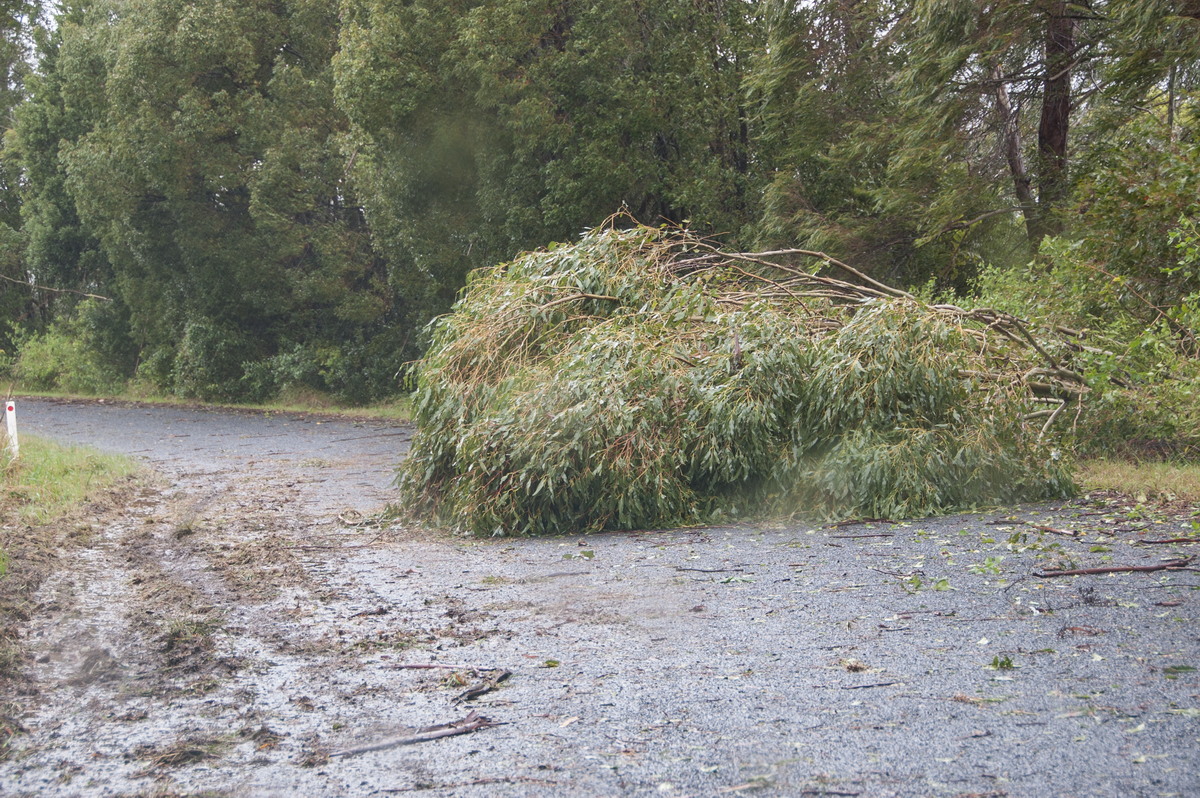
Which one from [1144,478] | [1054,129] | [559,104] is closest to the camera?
[1144,478]

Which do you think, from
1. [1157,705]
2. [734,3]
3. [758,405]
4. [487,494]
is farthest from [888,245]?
[1157,705]

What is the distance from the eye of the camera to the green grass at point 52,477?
33.0ft

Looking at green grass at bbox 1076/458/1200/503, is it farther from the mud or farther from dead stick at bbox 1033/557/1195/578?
dead stick at bbox 1033/557/1195/578

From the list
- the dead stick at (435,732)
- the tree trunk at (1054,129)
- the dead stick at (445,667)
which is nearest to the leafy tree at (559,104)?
the tree trunk at (1054,129)

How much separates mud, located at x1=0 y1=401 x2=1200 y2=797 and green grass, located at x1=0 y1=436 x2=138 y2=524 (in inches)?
71.9

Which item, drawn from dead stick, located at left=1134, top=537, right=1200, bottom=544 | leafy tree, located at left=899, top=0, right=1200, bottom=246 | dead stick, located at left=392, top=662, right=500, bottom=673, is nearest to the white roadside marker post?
dead stick, located at left=392, top=662, right=500, bottom=673

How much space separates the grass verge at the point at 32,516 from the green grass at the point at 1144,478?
26.6ft

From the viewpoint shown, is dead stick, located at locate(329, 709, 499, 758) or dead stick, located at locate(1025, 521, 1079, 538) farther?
dead stick, located at locate(1025, 521, 1079, 538)

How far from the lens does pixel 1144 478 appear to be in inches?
377

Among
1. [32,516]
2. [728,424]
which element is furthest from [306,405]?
[728,424]

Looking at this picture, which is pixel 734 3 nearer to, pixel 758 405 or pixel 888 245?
pixel 888 245

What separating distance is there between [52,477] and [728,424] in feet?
25.4

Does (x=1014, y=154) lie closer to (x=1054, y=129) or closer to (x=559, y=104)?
(x=1054, y=129)

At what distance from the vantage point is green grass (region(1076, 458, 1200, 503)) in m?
8.96
